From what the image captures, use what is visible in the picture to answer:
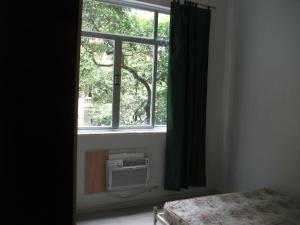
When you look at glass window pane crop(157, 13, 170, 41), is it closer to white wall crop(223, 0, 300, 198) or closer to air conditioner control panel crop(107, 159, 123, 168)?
white wall crop(223, 0, 300, 198)

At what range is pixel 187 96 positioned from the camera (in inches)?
146

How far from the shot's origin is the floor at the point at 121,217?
10.1 feet

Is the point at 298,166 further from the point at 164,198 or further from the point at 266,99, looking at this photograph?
the point at 164,198

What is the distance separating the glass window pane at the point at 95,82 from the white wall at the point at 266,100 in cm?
170

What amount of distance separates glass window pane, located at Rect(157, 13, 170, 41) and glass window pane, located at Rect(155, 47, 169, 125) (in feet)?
0.50

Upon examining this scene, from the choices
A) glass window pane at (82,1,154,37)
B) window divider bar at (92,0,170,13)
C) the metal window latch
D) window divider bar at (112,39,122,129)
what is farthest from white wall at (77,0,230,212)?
glass window pane at (82,1,154,37)

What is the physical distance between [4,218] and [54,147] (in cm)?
18

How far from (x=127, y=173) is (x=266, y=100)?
73.3 inches

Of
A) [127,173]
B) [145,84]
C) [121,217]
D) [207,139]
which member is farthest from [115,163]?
[207,139]

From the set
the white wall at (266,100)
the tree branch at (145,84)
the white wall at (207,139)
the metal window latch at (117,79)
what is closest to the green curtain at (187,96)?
the white wall at (207,139)

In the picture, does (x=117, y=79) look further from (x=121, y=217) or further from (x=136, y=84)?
(x=121, y=217)

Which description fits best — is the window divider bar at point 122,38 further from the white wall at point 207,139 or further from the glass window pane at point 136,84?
the white wall at point 207,139

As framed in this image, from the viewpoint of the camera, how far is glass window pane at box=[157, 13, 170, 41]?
373 cm

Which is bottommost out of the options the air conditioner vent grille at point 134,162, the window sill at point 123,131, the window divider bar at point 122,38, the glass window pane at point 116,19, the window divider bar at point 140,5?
the air conditioner vent grille at point 134,162
